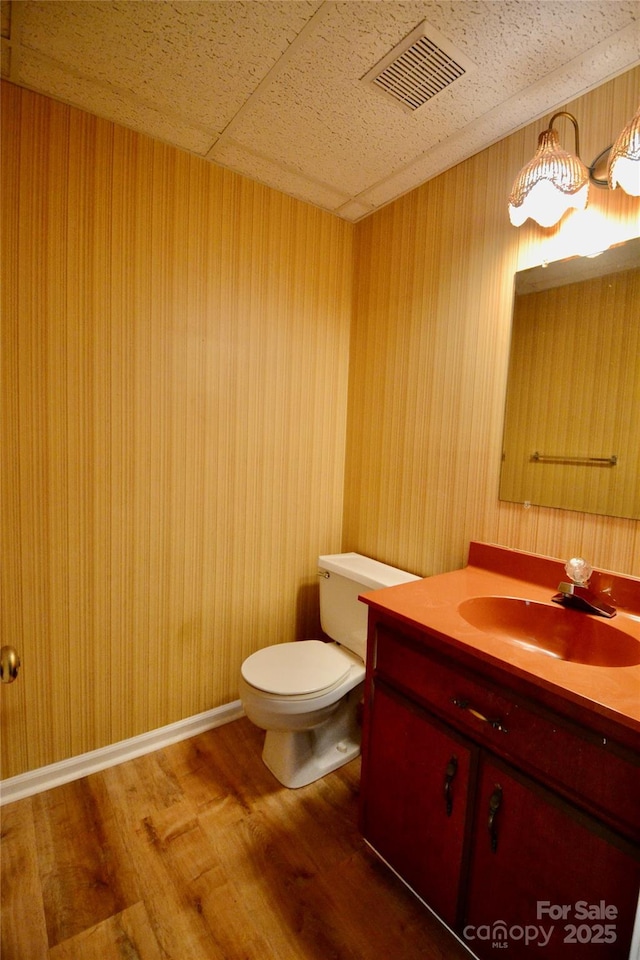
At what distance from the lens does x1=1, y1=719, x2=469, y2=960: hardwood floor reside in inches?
43.6

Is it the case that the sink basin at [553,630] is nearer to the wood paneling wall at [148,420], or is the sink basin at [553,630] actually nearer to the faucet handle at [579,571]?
the faucet handle at [579,571]

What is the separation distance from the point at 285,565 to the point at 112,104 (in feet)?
6.16

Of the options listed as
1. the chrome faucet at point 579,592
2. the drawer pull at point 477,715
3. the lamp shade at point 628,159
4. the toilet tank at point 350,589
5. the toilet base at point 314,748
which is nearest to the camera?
the drawer pull at point 477,715

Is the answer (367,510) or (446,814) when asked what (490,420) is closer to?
(367,510)

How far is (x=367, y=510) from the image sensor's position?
6.97 ft

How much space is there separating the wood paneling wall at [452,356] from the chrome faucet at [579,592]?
0.33 feet

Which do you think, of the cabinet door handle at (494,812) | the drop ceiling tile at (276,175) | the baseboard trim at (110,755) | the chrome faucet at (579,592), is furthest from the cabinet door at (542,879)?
the drop ceiling tile at (276,175)

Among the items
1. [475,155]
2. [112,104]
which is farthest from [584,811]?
[112,104]

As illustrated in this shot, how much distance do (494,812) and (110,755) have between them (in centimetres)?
146

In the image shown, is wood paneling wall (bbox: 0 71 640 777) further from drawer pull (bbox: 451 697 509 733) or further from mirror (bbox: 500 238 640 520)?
drawer pull (bbox: 451 697 509 733)

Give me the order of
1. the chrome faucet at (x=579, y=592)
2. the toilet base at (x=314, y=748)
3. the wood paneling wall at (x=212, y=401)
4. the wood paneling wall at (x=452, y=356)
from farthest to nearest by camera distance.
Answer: the toilet base at (x=314, y=748) < the wood paneling wall at (x=212, y=401) < the wood paneling wall at (x=452, y=356) < the chrome faucet at (x=579, y=592)

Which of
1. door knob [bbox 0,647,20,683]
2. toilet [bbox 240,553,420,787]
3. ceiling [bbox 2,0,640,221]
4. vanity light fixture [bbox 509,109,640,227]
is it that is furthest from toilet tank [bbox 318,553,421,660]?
ceiling [bbox 2,0,640,221]

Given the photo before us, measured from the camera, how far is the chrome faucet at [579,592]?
1.19m

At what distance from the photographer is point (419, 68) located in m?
1.25
